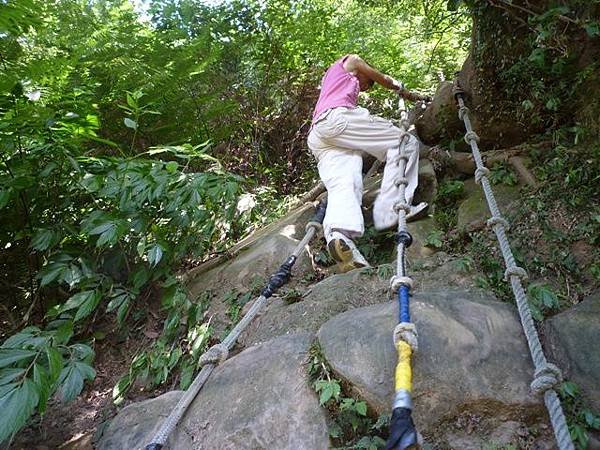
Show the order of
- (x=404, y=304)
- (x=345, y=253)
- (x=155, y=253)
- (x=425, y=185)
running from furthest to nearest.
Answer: (x=425, y=185) < (x=345, y=253) < (x=155, y=253) < (x=404, y=304)

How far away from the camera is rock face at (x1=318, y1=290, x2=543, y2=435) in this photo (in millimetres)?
1711

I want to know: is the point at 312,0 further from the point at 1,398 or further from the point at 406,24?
the point at 1,398

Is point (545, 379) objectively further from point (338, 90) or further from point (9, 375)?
point (338, 90)

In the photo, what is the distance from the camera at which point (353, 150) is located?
397 centimetres

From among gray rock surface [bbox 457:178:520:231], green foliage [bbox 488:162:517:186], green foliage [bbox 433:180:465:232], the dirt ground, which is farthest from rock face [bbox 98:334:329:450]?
green foliage [bbox 488:162:517:186]

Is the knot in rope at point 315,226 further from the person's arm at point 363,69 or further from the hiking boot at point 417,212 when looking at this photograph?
the person's arm at point 363,69

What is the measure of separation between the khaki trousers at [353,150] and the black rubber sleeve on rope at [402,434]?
2.28 meters

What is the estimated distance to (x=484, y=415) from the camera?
1.70 metres

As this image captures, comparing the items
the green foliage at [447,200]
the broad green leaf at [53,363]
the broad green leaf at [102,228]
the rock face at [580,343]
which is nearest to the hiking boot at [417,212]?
the green foliage at [447,200]

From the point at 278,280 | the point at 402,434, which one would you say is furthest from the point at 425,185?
the point at 402,434

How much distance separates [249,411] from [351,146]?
2575 mm

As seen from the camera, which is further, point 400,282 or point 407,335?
point 400,282

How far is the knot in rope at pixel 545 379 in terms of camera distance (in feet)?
5.06

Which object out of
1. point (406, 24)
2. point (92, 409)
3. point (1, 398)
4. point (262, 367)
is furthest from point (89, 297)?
point (406, 24)
